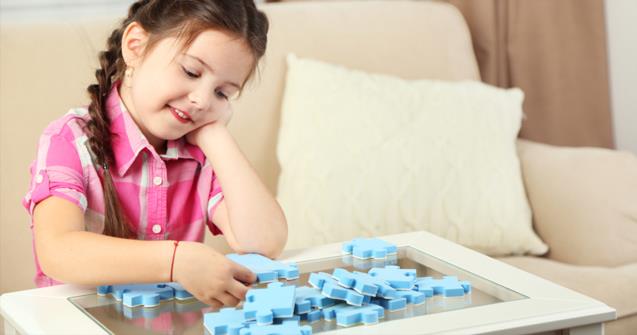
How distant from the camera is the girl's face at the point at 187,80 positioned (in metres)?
1.36

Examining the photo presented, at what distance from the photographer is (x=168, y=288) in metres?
1.17

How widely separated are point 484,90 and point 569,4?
0.60m

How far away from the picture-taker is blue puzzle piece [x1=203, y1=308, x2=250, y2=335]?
1.01m

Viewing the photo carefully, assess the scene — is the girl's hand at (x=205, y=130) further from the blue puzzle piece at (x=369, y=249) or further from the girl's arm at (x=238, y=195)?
the blue puzzle piece at (x=369, y=249)

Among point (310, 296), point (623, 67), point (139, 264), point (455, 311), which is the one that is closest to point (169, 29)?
point (139, 264)

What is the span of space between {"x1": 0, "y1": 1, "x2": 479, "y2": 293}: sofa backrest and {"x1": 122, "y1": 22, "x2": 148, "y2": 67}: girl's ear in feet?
1.95

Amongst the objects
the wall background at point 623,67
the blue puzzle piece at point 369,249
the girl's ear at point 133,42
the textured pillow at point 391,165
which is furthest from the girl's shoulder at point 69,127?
the wall background at point 623,67

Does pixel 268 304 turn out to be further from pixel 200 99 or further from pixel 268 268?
pixel 200 99

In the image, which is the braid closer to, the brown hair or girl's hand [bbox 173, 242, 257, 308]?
the brown hair

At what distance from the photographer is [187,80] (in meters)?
1.36

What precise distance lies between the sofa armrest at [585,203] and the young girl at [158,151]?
0.94 m

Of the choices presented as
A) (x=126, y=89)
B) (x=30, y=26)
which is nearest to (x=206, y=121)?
(x=126, y=89)

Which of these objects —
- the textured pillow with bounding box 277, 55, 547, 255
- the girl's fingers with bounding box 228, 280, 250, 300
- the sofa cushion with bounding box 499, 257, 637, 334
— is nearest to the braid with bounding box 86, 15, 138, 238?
the girl's fingers with bounding box 228, 280, 250, 300

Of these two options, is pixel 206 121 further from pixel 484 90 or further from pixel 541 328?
pixel 484 90
